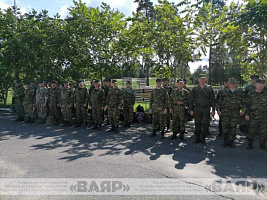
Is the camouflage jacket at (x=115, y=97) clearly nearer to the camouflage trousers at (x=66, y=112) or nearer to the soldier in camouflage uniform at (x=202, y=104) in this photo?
the camouflage trousers at (x=66, y=112)

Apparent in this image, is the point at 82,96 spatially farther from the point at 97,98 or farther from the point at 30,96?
the point at 30,96

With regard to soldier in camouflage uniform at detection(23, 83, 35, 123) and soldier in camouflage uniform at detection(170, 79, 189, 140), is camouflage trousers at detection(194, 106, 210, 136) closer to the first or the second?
soldier in camouflage uniform at detection(170, 79, 189, 140)

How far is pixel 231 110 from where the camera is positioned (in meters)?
6.95

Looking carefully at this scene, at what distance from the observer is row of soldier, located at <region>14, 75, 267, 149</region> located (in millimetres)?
6824

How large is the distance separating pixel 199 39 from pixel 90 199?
8171mm

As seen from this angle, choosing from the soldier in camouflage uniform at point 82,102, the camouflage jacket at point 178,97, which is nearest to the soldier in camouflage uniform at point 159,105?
the camouflage jacket at point 178,97

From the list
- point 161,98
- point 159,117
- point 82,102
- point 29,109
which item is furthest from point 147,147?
point 29,109

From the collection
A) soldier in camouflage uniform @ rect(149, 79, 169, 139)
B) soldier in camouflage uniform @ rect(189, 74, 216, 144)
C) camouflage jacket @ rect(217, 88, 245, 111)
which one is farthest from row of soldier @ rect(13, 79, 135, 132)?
camouflage jacket @ rect(217, 88, 245, 111)

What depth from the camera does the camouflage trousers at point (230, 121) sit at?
6.88m

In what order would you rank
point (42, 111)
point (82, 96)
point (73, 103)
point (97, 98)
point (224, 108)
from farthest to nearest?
point (42, 111) → point (73, 103) → point (82, 96) → point (97, 98) → point (224, 108)

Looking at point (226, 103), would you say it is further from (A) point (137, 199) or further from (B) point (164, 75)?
(B) point (164, 75)

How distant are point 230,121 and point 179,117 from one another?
1499 mm

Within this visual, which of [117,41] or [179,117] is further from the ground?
[117,41]

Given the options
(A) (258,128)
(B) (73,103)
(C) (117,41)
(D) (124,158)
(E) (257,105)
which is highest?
(C) (117,41)
